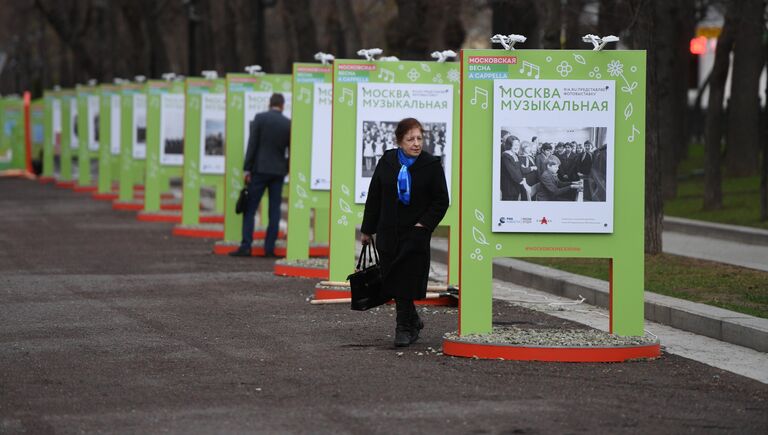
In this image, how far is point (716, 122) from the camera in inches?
980

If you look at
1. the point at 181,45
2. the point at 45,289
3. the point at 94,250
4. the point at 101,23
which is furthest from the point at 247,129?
the point at 181,45

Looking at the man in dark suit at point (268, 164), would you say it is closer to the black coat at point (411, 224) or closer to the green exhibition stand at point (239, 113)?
the green exhibition stand at point (239, 113)

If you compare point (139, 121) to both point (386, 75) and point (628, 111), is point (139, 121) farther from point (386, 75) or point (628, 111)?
point (628, 111)

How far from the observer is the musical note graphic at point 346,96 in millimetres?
14930

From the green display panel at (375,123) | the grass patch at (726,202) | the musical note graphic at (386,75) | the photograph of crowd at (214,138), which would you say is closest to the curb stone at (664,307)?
the green display panel at (375,123)

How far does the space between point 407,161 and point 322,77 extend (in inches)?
236

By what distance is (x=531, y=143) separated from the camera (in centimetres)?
1105

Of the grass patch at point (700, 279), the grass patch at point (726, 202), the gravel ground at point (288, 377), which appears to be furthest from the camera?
the grass patch at point (726, 202)

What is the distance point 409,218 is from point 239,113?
32.3ft

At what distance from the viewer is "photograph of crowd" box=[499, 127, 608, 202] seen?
11031 mm

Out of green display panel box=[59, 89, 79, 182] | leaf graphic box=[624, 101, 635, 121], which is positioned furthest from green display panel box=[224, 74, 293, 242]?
green display panel box=[59, 89, 79, 182]

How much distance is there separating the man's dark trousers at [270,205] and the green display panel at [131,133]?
35.8ft

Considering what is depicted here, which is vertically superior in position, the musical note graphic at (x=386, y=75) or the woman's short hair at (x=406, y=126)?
the musical note graphic at (x=386, y=75)

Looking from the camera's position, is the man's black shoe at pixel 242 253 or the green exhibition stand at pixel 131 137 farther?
the green exhibition stand at pixel 131 137
